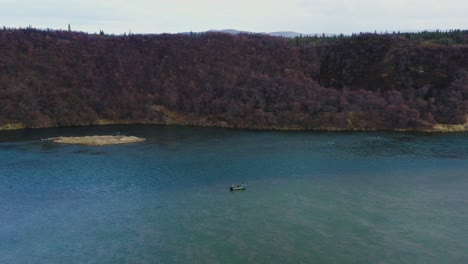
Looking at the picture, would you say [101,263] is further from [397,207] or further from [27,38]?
[27,38]

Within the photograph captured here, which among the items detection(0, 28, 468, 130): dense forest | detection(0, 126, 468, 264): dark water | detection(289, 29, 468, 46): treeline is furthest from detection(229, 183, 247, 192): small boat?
detection(289, 29, 468, 46): treeline

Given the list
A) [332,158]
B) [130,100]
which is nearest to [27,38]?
[130,100]

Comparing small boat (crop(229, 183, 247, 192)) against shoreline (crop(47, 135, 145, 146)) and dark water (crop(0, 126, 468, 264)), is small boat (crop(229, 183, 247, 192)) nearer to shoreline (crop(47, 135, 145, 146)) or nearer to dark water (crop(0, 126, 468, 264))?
dark water (crop(0, 126, 468, 264))

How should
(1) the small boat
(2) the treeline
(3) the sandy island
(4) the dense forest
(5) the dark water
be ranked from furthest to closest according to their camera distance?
(2) the treeline → (4) the dense forest → (3) the sandy island → (1) the small boat → (5) the dark water

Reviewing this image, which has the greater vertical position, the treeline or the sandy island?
the treeline

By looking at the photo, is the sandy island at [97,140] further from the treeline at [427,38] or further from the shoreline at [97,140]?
the treeline at [427,38]

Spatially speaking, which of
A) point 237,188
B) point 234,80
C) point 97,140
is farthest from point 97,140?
point 234,80
